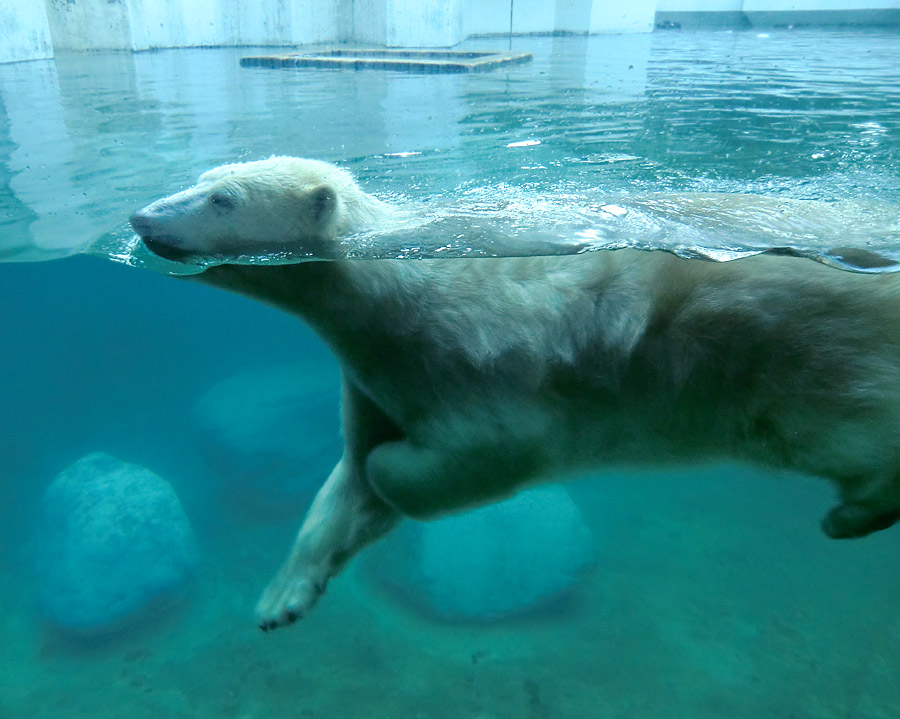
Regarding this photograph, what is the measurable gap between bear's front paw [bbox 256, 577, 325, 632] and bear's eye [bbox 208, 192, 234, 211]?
1.47m

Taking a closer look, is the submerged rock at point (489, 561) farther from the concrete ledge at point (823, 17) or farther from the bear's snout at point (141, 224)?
the concrete ledge at point (823, 17)

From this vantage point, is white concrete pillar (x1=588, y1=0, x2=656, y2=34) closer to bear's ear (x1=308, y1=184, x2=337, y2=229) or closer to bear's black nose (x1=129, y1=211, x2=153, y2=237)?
bear's ear (x1=308, y1=184, x2=337, y2=229)

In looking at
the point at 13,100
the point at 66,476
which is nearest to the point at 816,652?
the point at 66,476

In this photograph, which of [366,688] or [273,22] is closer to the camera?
[366,688]

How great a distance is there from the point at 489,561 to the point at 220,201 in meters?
4.48

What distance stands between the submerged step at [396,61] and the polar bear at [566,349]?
25.4 feet

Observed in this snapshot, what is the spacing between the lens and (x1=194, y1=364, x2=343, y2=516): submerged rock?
25.6 ft

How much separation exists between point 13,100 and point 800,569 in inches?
385

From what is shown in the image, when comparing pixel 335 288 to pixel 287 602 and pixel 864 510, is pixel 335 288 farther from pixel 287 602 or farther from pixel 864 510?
pixel 864 510

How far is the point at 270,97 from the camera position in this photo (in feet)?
22.4

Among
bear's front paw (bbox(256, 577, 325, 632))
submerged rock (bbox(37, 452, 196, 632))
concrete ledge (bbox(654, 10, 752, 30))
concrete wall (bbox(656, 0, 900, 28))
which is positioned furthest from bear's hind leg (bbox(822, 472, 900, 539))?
concrete ledge (bbox(654, 10, 752, 30))

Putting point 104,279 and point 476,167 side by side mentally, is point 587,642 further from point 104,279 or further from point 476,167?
point 104,279

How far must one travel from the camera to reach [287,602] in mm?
2783

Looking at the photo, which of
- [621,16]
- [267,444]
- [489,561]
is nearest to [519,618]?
[489,561]
